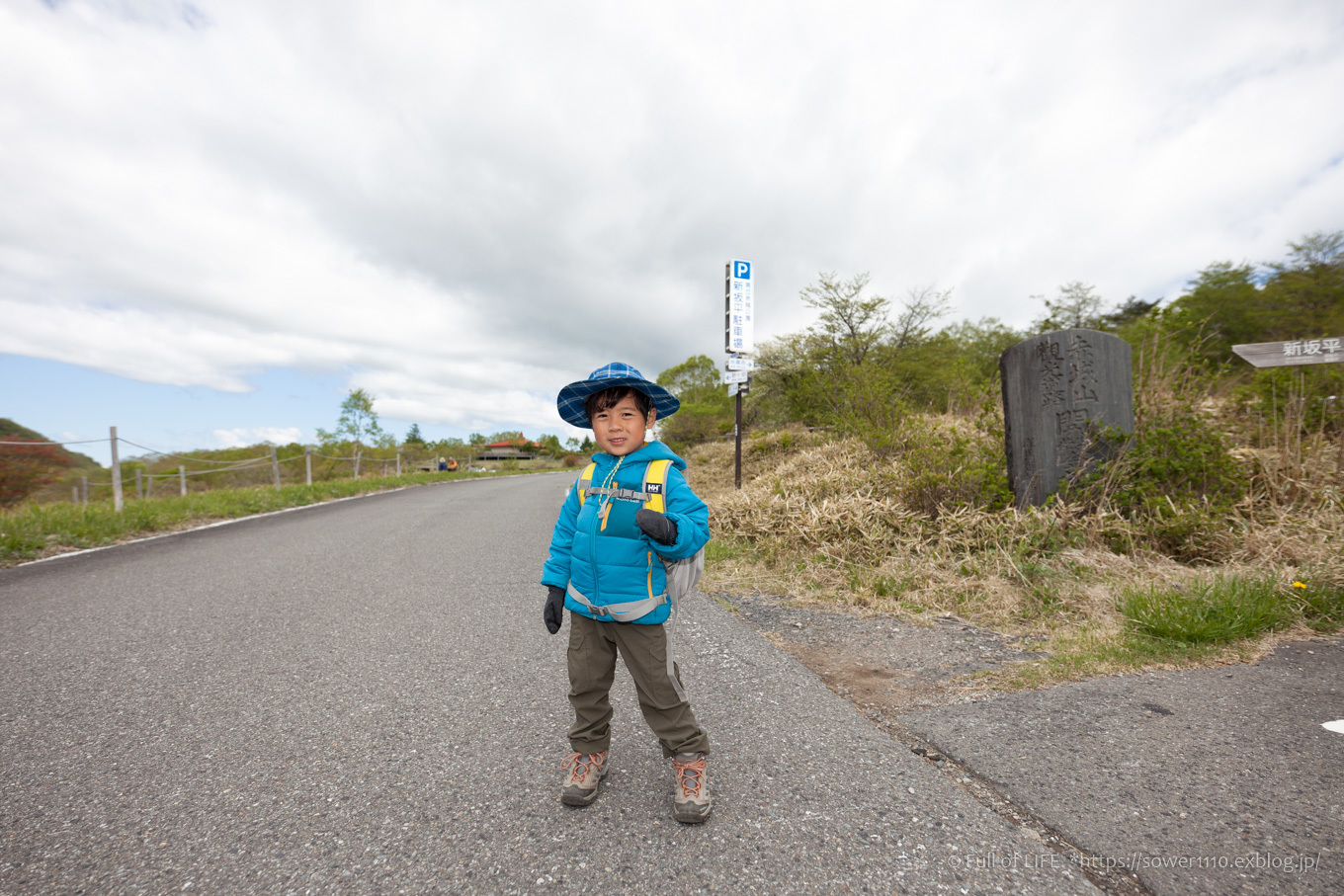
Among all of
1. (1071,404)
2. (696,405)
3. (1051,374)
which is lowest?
(1071,404)

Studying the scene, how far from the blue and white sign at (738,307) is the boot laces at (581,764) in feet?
23.3

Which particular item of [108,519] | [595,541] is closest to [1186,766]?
[595,541]

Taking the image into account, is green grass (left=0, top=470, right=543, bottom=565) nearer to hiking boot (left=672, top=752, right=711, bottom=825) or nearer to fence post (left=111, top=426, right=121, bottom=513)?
fence post (left=111, top=426, right=121, bottom=513)

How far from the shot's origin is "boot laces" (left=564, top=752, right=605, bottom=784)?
195 cm

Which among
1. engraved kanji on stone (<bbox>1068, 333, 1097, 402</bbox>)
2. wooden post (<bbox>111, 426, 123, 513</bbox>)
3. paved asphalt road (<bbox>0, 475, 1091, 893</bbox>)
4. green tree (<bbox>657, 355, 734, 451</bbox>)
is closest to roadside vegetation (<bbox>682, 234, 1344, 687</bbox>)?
engraved kanji on stone (<bbox>1068, 333, 1097, 402</bbox>)

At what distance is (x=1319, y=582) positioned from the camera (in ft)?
11.2

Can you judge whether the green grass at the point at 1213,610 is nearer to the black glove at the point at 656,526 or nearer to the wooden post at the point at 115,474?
the black glove at the point at 656,526

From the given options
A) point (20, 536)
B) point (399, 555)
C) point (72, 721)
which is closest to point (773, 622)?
point (72, 721)

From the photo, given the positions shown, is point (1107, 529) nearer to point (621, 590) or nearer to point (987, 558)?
point (987, 558)

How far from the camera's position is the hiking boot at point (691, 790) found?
5.88 ft

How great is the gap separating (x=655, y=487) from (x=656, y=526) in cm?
17

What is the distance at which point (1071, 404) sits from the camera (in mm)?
5078

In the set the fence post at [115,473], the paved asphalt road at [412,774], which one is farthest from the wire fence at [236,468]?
the paved asphalt road at [412,774]

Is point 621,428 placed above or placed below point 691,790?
above
